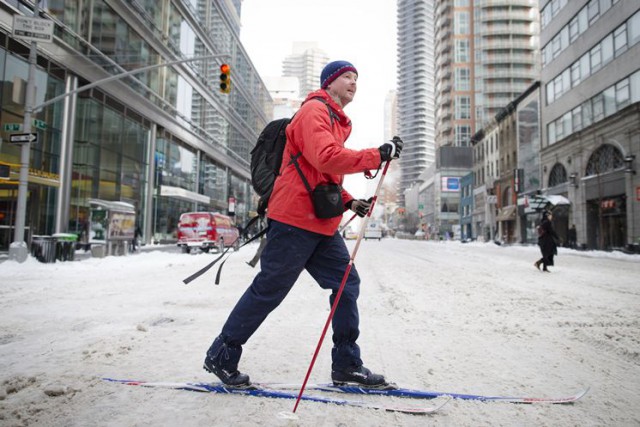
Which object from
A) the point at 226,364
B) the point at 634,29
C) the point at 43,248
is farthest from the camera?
the point at 634,29

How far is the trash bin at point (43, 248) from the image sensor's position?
38.8 ft

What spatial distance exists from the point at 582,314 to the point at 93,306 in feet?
19.6

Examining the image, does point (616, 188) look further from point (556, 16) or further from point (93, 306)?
point (93, 306)

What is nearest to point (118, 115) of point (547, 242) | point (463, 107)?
point (547, 242)

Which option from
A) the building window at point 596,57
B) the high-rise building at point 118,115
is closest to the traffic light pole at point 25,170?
the high-rise building at point 118,115

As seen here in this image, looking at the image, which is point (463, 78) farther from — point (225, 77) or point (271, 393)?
point (271, 393)

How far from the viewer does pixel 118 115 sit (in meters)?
23.7

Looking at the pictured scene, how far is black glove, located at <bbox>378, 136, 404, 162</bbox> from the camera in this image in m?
2.39

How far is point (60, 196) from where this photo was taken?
1880 centimetres

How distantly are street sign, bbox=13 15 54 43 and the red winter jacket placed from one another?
12038 millimetres

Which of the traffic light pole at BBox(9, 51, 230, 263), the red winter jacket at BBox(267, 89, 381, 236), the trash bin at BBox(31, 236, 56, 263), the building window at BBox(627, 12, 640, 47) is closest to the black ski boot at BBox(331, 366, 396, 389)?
the red winter jacket at BBox(267, 89, 381, 236)

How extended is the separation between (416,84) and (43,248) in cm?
19179

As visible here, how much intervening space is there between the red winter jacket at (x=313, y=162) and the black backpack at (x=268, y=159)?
76mm

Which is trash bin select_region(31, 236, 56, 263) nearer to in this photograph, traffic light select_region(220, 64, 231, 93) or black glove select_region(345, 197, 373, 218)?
traffic light select_region(220, 64, 231, 93)
